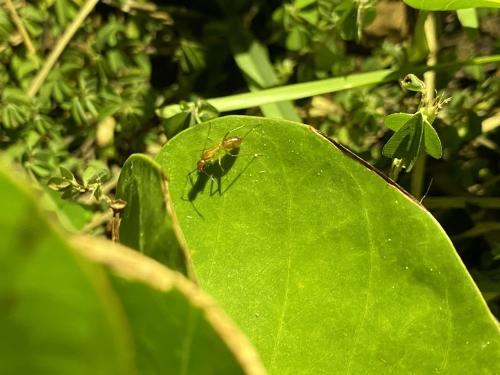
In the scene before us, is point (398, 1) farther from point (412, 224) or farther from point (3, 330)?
point (3, 330)

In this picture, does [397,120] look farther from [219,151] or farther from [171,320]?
[171,320]

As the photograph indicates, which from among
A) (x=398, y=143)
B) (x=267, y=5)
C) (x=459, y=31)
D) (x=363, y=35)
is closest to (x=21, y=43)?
(x=267, y=5)

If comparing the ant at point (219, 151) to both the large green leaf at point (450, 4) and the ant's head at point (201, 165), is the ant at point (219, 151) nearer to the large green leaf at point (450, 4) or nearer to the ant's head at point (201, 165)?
the ant's head at point (201, 165)

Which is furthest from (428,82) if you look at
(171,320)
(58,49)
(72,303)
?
(72,303)

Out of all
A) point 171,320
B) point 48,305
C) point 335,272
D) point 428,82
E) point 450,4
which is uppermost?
point 450,4

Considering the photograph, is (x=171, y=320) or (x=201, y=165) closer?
(x=171, y=320)

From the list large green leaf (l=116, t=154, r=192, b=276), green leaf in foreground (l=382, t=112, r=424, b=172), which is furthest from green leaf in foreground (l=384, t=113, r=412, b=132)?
large green leaf (l=116, t=154, r=192, b=276)

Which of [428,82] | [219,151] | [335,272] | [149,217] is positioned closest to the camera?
[149,217]
